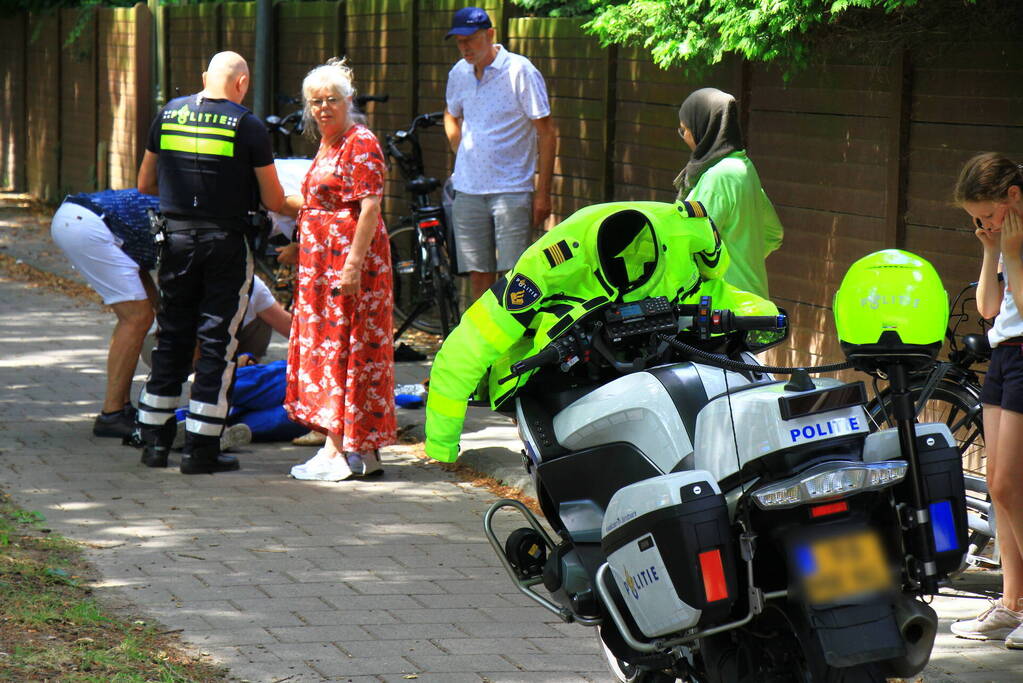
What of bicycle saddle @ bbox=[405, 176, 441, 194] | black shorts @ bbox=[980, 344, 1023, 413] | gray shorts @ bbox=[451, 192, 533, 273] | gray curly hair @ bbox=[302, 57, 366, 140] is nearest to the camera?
black shorts @ bbox=[980, 344, 1023, 413]

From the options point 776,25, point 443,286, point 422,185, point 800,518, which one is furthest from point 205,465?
point 800,518

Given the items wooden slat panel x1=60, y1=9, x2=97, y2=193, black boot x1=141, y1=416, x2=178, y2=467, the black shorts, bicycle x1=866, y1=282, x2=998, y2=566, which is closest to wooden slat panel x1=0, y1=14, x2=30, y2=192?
wooden slat panel x1=60, y1=9, x2=97, y2=193

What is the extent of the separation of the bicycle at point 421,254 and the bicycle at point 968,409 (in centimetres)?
467

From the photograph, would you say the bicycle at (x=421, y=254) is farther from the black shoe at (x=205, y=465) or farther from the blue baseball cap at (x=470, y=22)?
the black shoe at (x=205, y=465)

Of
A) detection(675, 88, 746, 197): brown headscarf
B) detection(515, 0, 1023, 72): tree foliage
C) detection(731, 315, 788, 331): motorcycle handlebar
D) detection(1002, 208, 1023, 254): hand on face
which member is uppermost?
detection(515, 0, 1023, 72): tree foliage

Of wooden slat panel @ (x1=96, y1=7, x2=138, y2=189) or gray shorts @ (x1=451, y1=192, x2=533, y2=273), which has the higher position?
wooden slat panel @ (x1=96, y1=7, x2=138, y2=189)

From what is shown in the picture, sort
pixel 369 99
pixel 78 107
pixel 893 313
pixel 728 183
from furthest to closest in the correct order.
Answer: pixel 78 107 → pixel 369 99 → pixel 728 183 → pixel 893 313

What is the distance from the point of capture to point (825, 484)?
3.32 meters

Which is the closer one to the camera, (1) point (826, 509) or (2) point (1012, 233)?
(1) point (826, 509)

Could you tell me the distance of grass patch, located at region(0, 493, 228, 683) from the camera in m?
4.87

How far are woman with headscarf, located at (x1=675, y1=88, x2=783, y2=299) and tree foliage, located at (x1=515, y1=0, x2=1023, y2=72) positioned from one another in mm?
547

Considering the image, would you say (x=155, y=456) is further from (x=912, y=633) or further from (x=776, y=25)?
(x=912, y=633)

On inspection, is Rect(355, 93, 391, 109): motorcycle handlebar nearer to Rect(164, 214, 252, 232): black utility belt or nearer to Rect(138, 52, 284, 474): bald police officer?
Rect(138, 52, 284, 474): bald police officer

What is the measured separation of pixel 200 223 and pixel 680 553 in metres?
4.79
